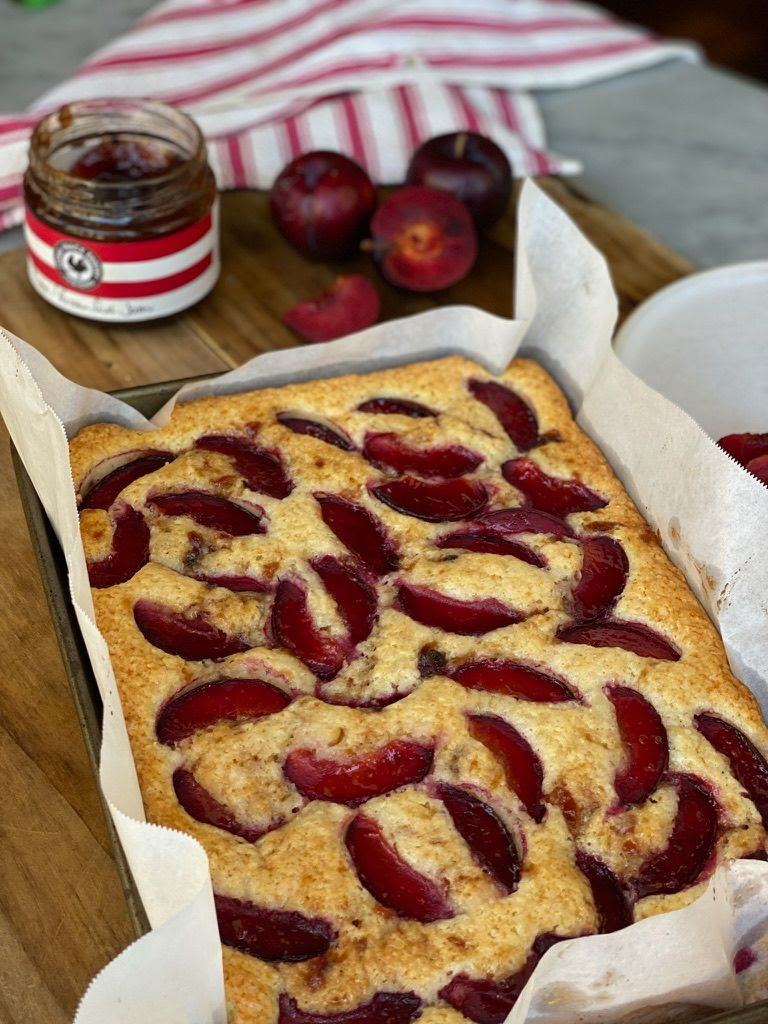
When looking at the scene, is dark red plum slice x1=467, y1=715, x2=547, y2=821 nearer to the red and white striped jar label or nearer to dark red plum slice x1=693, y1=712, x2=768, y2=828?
dark red plum slice x1=693, y1=712, x2=768, y2=828

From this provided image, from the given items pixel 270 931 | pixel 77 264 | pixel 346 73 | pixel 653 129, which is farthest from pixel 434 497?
pixel 653 129

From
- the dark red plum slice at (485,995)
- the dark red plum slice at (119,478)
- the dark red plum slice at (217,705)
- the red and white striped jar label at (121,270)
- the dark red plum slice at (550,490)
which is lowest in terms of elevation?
the dark red plum slice at (485,995)

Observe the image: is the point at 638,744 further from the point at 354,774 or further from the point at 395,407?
the point at 395,407

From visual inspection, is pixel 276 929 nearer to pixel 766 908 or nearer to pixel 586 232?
pixel 766 908

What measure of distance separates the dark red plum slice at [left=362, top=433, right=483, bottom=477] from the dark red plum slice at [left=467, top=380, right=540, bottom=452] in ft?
0.28

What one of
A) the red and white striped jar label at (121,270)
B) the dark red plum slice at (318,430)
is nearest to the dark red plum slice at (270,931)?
the dark red plum slice at (318,430)

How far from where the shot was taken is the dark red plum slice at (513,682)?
1.39 meters

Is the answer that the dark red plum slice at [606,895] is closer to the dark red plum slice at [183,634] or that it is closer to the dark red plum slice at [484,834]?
the dark red plum slice at [484,834]

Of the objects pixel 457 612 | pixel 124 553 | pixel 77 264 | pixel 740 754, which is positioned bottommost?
pixel 740 754

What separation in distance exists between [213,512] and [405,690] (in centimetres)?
35

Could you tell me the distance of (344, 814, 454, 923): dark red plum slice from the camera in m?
1.22

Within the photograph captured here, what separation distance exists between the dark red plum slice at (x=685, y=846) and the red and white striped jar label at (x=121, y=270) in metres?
1.12

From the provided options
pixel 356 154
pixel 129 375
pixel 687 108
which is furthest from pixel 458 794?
pixel 687 108

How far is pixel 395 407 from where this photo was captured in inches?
68.9
